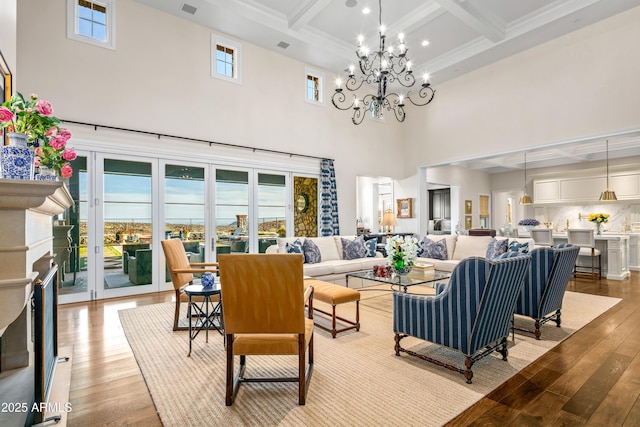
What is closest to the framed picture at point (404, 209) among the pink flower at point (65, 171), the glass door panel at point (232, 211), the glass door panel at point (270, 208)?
the glass door panel at point (270, 208)

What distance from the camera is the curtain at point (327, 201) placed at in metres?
7.50

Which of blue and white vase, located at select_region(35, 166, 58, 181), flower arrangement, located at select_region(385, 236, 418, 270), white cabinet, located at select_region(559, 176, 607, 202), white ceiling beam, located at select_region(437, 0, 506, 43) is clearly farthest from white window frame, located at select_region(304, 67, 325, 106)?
white cabinet, located at select_region(559, 176, 607, 202)

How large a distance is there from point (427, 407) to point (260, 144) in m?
5.59

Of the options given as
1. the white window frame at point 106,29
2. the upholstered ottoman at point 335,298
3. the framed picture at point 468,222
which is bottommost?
the upholstered ottoman at point 335,298

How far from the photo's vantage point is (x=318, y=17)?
5.90m

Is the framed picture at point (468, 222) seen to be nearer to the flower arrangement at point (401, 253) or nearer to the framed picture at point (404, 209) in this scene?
the framed picture at point (404, 209)

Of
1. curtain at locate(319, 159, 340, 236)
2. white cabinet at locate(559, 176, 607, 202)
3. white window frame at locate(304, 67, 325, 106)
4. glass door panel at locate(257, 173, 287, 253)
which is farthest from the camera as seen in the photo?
white cabinet at locate(559, 176, 607, 202)

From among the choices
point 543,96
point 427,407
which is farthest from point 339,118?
point 427,407

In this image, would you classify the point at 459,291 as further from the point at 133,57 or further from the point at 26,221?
the point at 133,57

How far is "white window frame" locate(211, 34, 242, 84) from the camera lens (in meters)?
6.09

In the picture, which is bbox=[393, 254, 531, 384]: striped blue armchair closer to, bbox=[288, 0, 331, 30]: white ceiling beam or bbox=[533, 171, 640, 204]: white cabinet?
bbox=[288, 0, 331, 30]: white ceiling beam

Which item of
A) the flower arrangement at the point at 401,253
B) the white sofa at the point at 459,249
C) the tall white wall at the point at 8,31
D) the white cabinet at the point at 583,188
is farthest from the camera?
the white cabinet at the point at 583,188

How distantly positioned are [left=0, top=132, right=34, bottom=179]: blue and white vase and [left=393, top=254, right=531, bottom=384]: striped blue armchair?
8.73ft

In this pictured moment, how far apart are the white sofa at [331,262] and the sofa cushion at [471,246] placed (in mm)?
1392
